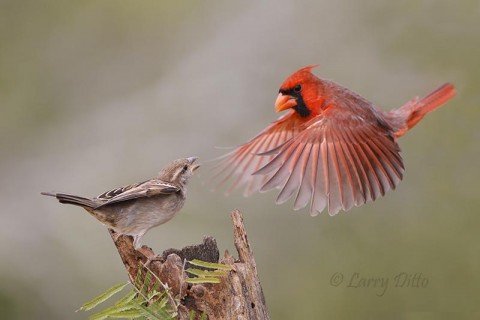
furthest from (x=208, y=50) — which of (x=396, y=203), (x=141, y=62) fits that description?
(x=396, y=203)

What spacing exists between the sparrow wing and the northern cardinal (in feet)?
Answer: 1.83

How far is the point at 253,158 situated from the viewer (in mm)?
6816

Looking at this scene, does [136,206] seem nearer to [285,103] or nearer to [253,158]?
[285,103]

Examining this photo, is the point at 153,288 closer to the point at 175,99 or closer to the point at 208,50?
the point at 175,99

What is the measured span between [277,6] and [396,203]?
2.85m

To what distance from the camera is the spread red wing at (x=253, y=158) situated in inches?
260

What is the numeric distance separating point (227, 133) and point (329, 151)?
296 cm

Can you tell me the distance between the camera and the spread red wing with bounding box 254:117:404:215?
559cm

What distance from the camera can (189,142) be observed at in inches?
342

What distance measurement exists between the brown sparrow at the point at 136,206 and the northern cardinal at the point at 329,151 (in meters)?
0.55
